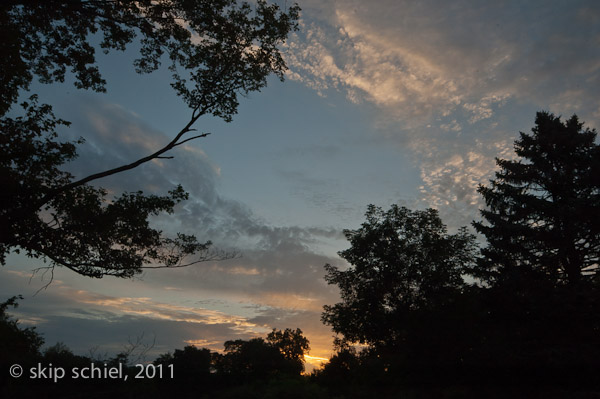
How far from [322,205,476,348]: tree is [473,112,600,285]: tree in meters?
5.37

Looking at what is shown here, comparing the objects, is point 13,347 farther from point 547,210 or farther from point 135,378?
point 547,210

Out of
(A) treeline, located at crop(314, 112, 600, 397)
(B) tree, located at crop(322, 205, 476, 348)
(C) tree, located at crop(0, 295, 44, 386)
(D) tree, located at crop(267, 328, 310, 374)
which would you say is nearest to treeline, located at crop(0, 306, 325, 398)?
(C) tree, located at crop(0, 295, 44, 386)

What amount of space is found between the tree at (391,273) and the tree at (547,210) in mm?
5370

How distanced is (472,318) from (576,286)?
645cm

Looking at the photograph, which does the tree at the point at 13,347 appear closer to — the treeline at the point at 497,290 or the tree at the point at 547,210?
the treeline at the point at 497,290

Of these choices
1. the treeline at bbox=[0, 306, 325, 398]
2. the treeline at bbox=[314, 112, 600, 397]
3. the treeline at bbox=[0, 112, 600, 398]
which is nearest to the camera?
the treeline at bbox=[0, 306, 325, 398]

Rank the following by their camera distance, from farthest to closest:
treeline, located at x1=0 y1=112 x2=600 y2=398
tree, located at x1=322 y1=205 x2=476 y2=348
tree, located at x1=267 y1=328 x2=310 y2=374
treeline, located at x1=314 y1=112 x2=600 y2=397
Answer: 1. tree, located at x1=267 y1=328 x2=310 y2=374
2. tree, located at x1=322 y1=205 x2=476 y2=348
3. treeline, located at x1=314 y1=112 x2=600 y2=397
4. treeline, located at x1=0 y1=112 x2=600 y2=398

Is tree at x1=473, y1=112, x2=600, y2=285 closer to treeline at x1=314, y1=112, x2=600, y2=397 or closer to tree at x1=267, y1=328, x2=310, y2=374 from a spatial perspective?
treeline at x1=314, y1=112, x2=600, y2=397

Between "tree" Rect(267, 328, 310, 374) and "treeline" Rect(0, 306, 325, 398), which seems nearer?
"treeline" Rect(0, 306, 325, 398)

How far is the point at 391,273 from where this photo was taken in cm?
2975

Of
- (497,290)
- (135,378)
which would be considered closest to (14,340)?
(135,378)

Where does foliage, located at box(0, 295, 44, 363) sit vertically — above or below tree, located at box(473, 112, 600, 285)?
below

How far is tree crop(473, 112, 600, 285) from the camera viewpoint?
2092 centimetres

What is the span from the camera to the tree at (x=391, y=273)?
28609 mm
